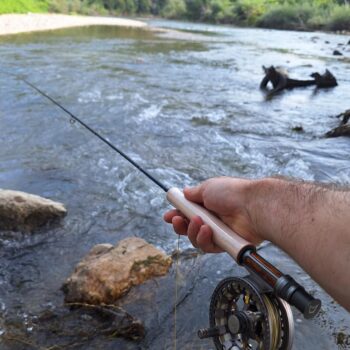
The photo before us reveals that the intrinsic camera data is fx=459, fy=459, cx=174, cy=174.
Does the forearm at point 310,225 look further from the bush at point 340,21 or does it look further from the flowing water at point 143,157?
the bush at point 340,21

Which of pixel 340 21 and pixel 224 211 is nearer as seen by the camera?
pixel 224 211

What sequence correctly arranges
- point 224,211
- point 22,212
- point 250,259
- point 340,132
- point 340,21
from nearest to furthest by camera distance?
1. point 250,259
2. point 224,211
3. point 22,212
4. point 340,132
5. point 340,21

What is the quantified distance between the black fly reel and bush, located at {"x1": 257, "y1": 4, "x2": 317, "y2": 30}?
52928mm

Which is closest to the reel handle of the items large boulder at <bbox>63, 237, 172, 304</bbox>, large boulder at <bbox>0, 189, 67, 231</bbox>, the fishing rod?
the fishing rod

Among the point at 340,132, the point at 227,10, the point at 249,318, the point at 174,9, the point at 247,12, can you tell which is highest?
the point at 174,9

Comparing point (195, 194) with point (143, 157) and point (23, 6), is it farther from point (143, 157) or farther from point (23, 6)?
point (23, 6)

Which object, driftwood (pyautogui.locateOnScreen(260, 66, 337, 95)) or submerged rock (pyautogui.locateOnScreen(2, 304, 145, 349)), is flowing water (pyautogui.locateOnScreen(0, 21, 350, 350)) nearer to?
submerged rock (pyautogui.locateOnScreen(2, 304, 145, 349))

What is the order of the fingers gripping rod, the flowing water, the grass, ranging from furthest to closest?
1. the grass
2. the flowing water
3. the fingers gripping rod

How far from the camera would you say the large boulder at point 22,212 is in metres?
4.71

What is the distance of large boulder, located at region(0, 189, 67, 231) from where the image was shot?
471 cm

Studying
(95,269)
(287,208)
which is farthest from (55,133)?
(287,208)

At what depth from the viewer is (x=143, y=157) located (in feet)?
24.0

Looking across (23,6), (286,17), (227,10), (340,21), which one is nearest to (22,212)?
(23,6)

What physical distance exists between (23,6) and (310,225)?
164 ft
